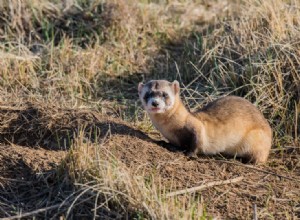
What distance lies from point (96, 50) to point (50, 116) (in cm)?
248

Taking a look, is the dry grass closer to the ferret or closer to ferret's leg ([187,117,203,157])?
the ferret

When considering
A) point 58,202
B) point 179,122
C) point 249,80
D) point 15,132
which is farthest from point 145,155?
point 249,80

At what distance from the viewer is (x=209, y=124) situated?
6117mm

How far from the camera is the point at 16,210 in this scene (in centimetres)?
486

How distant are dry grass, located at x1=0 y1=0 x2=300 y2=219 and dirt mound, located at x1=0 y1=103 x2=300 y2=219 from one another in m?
Answer: 0.02

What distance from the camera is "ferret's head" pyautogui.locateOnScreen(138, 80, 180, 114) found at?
586cm

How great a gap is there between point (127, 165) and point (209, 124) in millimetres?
1037

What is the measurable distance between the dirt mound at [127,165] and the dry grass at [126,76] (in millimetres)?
→ 18

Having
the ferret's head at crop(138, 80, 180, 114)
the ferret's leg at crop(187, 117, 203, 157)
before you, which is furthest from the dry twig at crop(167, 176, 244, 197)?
the ferret's head at crop(138, 80, 180, 114)

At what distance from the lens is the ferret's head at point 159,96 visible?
586cm

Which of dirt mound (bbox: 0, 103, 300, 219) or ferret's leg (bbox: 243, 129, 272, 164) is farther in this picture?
ferret's leg (bbox: 243, 129, 272, 164)

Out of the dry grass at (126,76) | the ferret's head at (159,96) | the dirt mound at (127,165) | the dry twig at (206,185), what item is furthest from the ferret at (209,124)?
the dry twig at (206,185)

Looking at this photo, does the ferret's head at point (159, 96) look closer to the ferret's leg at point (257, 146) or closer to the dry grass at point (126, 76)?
the dry grass at point (126, 76)

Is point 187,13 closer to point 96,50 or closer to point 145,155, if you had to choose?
point 96,50
